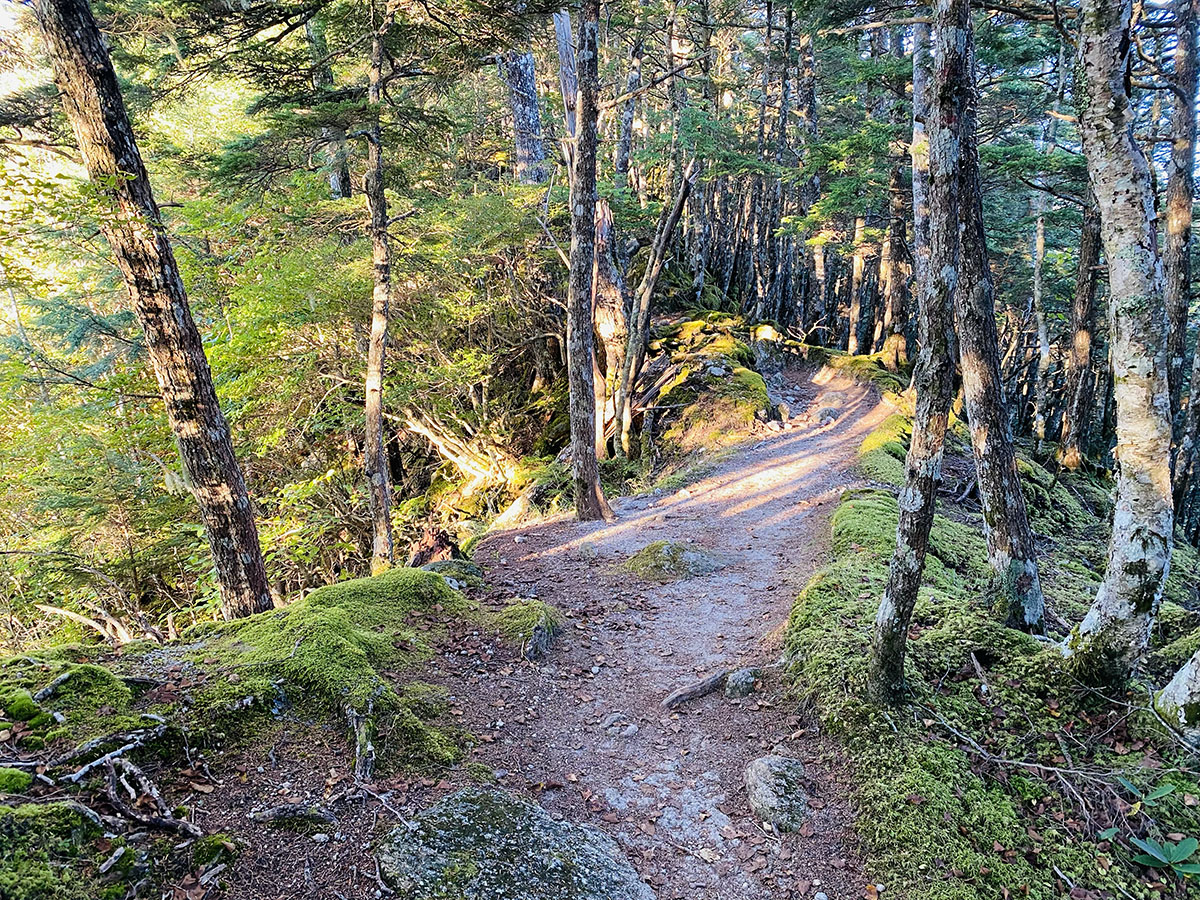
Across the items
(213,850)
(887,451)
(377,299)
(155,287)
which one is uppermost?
(155,287)

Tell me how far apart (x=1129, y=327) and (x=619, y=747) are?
14.1 ft

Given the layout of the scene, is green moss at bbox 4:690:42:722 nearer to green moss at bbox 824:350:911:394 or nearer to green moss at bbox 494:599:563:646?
green moss at bbox 494:599:563:646

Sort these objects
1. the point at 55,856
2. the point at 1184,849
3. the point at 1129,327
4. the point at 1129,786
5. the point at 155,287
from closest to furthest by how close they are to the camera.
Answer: the point at 55,856 → the point at 1184,849 → the point at 1129,786 → the point at 1129,327 → the point at 155,287

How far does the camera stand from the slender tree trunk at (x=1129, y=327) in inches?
139

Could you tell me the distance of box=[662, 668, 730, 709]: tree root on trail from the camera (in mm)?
5008

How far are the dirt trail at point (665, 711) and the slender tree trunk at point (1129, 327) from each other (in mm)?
2165

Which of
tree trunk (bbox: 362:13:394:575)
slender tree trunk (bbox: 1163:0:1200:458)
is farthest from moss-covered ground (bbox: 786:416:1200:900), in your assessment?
slender tree trunk (bbox: 1163:0:1200:458)

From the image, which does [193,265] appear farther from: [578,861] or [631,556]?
[578,861]

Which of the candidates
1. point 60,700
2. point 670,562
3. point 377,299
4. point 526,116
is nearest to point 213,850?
point 60,700

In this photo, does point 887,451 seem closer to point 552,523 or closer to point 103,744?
point 552,523

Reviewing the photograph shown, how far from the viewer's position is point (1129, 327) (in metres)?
3.60

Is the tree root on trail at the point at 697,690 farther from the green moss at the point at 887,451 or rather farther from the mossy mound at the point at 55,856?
the green moss at the point at 887,451

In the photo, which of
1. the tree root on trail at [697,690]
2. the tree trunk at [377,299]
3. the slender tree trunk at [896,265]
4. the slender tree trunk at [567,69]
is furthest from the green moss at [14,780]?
the slender tree trunk at [896,265]

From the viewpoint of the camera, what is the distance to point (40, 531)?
1123 centimetres
